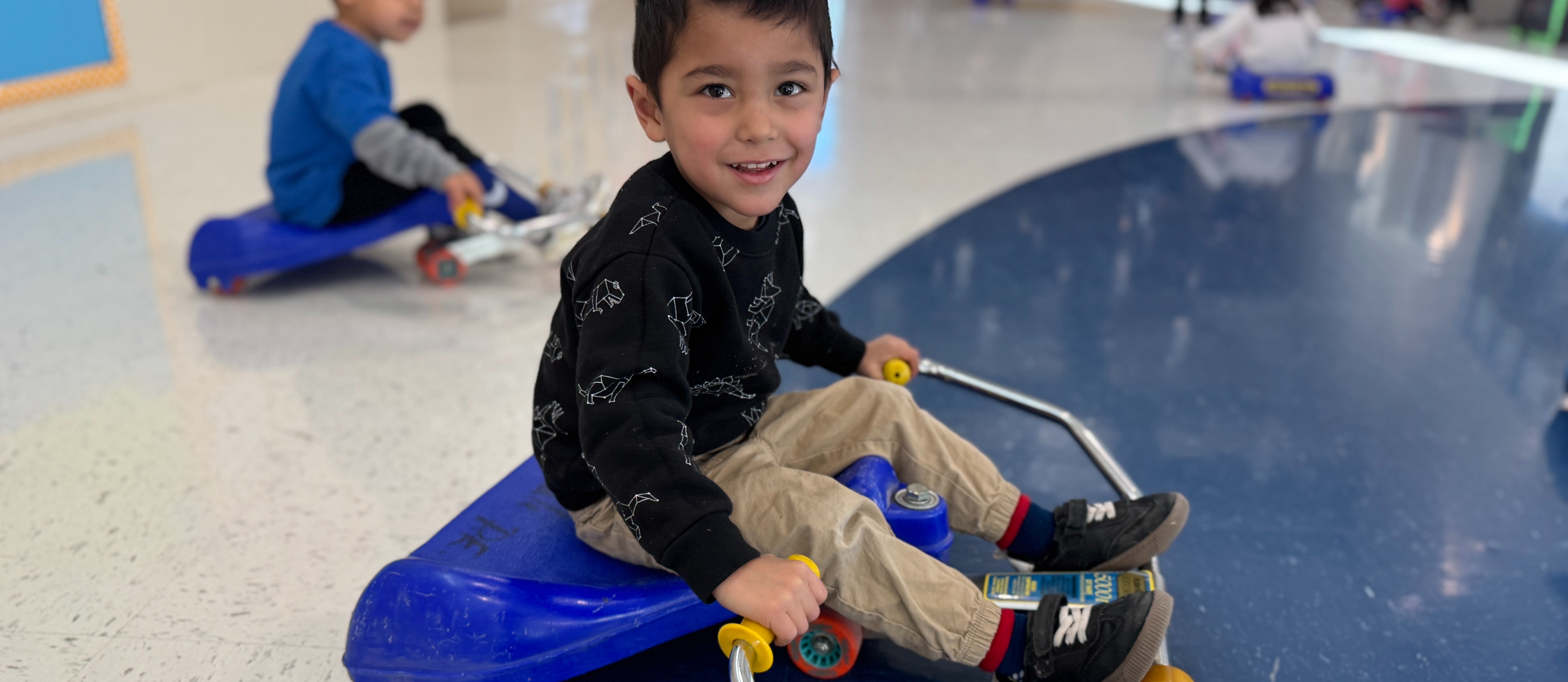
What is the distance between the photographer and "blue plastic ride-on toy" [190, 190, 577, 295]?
232cm

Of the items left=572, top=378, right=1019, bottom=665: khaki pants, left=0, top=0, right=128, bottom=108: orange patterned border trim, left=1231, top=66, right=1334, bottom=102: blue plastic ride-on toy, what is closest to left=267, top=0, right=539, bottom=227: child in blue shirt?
left=572, top=378, right=1019, bottom=665: khaki pants

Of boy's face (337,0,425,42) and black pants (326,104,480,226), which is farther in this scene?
black pants (326,104,480,226)

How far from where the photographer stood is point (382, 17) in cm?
225

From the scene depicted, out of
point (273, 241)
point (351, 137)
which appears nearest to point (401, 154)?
point (351, 137)

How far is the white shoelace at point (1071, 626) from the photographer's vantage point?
1.12m

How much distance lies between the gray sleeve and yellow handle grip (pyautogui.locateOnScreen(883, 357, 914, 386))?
1.24 meters

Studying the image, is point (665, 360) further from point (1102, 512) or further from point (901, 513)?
point (1102, 512)

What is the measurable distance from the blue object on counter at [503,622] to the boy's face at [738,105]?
0.39m

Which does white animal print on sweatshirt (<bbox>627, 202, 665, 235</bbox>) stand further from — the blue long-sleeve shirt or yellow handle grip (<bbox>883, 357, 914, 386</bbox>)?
the blue long-sleeve shirt

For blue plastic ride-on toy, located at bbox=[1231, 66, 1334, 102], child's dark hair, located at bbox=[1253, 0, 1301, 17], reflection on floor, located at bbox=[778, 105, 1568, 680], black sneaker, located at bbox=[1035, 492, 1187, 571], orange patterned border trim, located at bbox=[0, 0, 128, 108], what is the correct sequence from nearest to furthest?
black sneaker, located at bbox=[1035, 492, 1187, 571] < reflection on floor, located at bbox=[778, 105, 1568, 680] < orange patterned border trim, located at bbox=[0, 0, 128, 108] < blue plastic ride-on toy, located at bbox=[1231, 66, 1334, 102] < child's dark hair, located at bbox=[1253, 0, 1301, 17]

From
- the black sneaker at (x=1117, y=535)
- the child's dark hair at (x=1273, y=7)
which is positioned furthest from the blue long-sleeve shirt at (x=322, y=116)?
the child's dark hair at (x=1273, y=7)

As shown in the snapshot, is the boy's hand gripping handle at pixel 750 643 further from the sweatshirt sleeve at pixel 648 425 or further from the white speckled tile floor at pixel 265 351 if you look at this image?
the white speckled tile floor at pixel 265 351

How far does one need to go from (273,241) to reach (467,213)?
413 millimetres

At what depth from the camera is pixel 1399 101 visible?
4.55 meters
